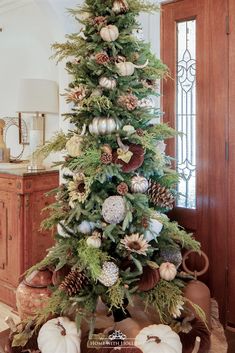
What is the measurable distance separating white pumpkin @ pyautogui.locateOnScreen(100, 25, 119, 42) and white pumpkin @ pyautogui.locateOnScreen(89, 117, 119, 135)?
1.16ft

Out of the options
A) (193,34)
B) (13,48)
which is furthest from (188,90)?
(13,48)

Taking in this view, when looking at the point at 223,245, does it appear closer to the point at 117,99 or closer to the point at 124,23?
the point at 117,99

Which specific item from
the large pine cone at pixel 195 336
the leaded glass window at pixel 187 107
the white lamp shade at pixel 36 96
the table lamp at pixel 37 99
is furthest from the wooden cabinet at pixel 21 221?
the large pine cone at pixel 195 336

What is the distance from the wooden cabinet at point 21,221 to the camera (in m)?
2.84

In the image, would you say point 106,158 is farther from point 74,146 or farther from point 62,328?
point 62,328

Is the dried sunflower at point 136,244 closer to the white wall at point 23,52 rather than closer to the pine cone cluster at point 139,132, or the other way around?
the pine cone cluster at point 139,132

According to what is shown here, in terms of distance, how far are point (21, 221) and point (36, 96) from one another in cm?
100

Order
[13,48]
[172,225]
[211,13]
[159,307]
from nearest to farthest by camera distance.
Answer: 1. [159,307]
2. [172,225]
3. [211,13]
4. [13,48]

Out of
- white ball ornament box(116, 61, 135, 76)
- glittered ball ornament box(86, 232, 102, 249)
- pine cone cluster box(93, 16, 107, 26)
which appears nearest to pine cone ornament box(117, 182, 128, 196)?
glittered ball ornament box(86, 232, 102, 249)

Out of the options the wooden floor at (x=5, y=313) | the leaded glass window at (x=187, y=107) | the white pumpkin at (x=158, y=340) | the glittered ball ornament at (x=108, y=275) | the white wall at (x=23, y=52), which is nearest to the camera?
the white pumpkin at (x=158, y=340)

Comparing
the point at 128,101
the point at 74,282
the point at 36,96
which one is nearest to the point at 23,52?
the point at 36,96

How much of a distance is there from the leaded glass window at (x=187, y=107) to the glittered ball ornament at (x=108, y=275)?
98 centimetres

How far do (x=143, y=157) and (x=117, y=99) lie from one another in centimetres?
29

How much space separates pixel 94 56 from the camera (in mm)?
1657
